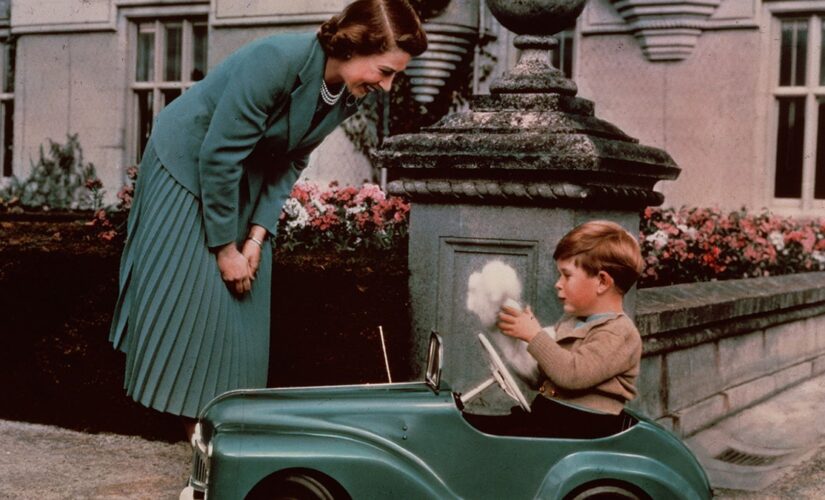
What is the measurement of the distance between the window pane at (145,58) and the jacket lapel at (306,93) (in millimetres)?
9662

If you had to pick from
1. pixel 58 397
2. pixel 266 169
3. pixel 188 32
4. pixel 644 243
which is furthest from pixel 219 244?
pixel 188 32

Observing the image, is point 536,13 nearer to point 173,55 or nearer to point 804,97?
point 804,97

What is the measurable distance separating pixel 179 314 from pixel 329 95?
0.78 meters

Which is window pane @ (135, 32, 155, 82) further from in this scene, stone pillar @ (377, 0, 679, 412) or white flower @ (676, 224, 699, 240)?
stone pillar @ (377, 0, 679, 412)

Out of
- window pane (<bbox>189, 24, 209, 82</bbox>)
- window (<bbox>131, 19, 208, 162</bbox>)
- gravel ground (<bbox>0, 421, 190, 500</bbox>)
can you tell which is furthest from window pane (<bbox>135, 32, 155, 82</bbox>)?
gravel ground (<bbox>0, 421, 190, 500</bbox>)

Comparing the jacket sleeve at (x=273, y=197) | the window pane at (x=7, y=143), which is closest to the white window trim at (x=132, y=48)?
the window pane at (x=7, y=143)

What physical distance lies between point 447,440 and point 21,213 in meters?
8.57

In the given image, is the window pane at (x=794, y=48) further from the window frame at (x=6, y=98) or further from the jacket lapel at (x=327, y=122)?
the window frame at (x=6, y=98)

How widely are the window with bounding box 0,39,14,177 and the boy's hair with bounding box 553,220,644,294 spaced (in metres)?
11.6

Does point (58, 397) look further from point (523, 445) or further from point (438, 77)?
point (438, 77)

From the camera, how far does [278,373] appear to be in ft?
14.9

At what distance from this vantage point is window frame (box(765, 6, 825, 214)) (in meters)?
10.5

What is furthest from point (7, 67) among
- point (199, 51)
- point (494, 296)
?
point (494, 296)

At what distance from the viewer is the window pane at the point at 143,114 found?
12469 millimetres
